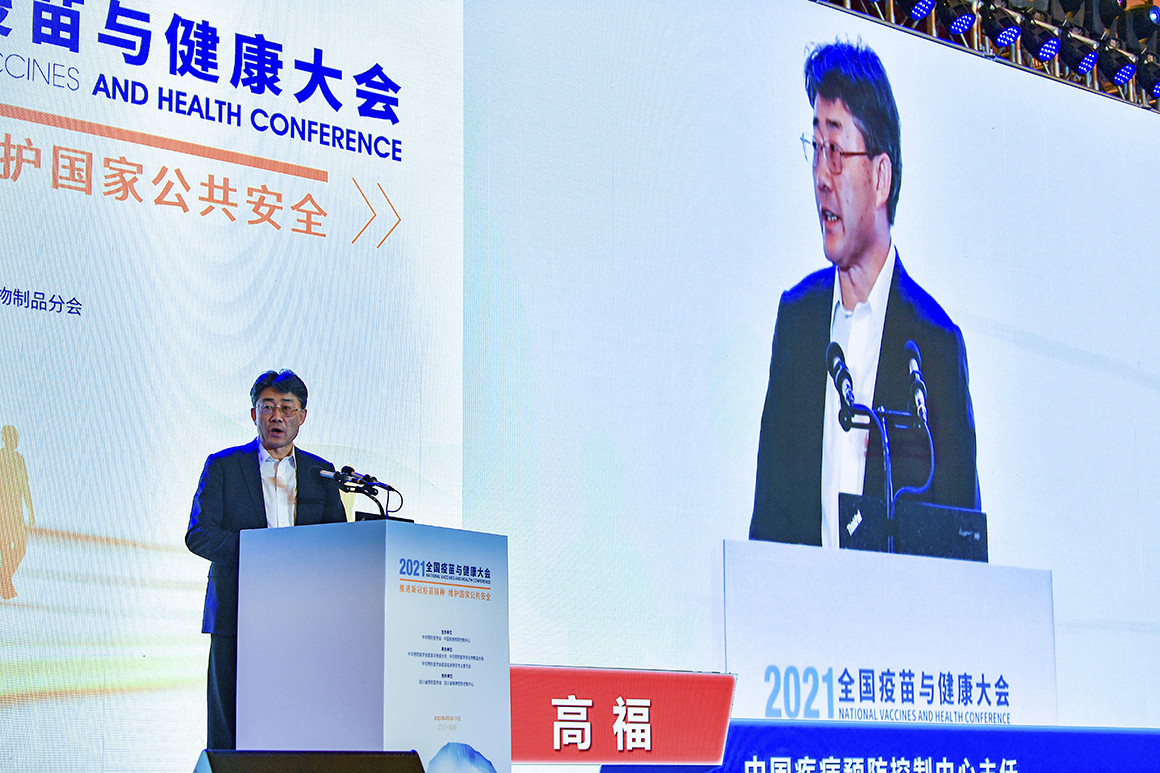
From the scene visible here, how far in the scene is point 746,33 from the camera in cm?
441

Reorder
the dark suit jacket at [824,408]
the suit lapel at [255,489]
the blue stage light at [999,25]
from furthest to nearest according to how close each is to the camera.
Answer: the blue stage light at [999,25] < the dark suit jacket at [824,408] < the suit lapel at [255,489]

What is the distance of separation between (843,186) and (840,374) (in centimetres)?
62

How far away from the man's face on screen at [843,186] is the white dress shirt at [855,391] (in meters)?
0.10

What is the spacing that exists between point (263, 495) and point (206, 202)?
68 cm

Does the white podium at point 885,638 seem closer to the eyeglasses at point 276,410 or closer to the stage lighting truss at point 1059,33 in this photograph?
the eyeglasses at point 276,410

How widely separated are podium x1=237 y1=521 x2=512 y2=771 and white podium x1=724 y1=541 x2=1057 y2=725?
6.69 feet

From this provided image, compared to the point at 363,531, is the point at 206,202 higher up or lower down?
higher up

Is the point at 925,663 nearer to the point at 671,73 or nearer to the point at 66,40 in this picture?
the point at 671,73

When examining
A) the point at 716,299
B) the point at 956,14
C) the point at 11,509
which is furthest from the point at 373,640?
the point at 956,14

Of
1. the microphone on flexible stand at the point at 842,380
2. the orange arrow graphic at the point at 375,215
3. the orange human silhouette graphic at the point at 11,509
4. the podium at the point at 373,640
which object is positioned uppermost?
the orange arrow graphic at the point at 375,215

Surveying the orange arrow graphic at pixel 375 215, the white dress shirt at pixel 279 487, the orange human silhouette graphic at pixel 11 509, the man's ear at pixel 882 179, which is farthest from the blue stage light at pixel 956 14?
the orange human silhouette graphic at pixel 11 509

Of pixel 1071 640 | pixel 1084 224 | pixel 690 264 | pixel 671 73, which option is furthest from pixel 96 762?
pixel 1084 224

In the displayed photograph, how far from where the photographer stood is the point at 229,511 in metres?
3.21

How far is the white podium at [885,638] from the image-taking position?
4.09m
